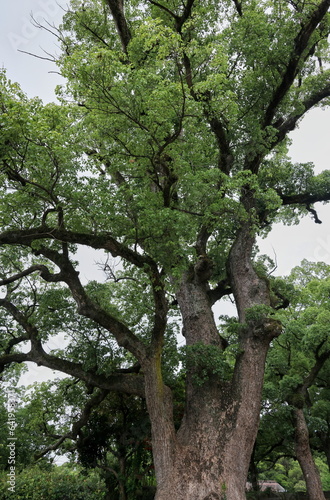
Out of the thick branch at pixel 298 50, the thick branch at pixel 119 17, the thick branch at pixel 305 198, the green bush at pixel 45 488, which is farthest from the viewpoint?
the thick branch at pixel 305 198

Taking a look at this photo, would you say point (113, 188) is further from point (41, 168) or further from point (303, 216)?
point (303, 216)

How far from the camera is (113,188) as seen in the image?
7328mm

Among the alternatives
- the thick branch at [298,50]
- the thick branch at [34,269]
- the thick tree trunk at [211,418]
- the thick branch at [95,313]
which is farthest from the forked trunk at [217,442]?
the thick branch at [298,50]

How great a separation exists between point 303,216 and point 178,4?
691cm

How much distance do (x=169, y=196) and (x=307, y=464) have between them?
722cm

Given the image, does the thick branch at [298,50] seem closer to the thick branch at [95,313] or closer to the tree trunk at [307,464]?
the thick branch at [95,313]

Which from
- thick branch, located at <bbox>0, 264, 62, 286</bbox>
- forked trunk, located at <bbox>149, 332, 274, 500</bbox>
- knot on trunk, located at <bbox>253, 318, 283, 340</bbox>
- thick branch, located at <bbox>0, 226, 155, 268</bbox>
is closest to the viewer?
forked trunk, located at <bbox>149, 332, 274, 500</bbox>

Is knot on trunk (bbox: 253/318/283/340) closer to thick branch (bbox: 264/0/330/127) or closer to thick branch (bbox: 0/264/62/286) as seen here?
thick branch (bbox: 0/264/62/286)

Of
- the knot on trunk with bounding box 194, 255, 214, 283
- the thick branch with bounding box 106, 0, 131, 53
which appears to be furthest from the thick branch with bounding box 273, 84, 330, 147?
the thick branch with bounding box 106, 0, 131, 53

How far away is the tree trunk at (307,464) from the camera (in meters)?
8.82

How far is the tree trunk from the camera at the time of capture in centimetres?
882

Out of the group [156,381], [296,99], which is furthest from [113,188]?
[296,99]

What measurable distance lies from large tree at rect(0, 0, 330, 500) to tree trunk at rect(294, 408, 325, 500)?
2.98 meters

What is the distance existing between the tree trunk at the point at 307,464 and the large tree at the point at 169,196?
9.78 feet
